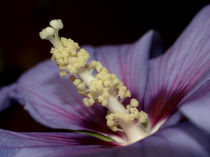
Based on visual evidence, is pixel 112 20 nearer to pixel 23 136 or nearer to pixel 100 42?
pixel 100 42

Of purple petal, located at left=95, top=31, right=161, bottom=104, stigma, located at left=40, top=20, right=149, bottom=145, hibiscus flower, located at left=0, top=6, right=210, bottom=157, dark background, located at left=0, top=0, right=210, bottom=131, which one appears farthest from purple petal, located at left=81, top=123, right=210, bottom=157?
dark background, located at left=0, top=0, right=210, bottom=131

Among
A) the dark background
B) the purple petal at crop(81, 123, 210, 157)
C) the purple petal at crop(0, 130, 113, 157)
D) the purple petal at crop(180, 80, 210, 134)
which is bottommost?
the purple petal at crop(81, 123, 210, 157)

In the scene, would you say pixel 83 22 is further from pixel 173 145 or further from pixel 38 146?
pixel 173 145

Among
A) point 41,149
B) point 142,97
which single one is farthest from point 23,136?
point 142,97

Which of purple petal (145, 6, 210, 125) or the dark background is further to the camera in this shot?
the dark background

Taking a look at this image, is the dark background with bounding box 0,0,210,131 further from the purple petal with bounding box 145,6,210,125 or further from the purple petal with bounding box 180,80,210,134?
the purple petal with bounding box 180,80,210,134

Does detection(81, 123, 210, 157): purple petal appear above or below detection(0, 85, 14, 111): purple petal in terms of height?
below
